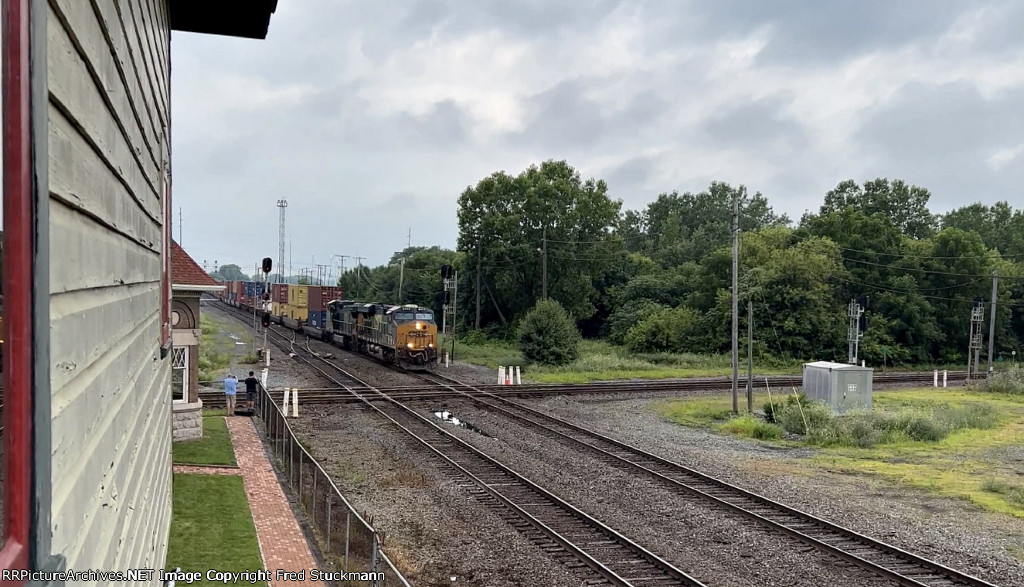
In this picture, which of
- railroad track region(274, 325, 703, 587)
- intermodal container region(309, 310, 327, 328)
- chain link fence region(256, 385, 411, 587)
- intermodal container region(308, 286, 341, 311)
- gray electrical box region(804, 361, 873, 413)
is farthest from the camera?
intermodal container region(308, 286, 341, 311)

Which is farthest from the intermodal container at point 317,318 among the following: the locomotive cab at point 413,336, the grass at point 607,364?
the locomotive cab at point 413,336

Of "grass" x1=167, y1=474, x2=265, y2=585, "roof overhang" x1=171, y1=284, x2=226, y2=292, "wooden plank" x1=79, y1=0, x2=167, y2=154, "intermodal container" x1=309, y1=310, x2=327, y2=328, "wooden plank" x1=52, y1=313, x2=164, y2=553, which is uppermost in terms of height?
"wooden plank" x1=79, y1=0, x2=167, y2=154

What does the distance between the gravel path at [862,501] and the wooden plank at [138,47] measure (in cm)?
1246

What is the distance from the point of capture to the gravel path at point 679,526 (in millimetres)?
10812

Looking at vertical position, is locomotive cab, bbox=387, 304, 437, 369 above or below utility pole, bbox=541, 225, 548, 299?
below

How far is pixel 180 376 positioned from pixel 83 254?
16.7 meters

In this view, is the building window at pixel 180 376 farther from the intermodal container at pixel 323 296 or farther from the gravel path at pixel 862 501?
the intermodal container at pixel 323 296

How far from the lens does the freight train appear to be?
1457 inches

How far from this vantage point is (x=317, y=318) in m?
54.2

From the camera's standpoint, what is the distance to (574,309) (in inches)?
2282

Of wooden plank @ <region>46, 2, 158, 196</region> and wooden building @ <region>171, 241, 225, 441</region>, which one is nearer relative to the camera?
wooden plank @ <region>46, 2, 158, 196</region>

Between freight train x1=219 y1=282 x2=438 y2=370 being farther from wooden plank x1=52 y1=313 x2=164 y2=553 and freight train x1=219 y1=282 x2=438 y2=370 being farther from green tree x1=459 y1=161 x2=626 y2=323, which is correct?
wooden plank x1=52 y1=313 x2=164 y2=553

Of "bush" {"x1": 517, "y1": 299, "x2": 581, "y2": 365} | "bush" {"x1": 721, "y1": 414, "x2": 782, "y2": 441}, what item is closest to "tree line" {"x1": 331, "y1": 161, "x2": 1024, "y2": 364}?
"bush" {"x1": 517, "y1": 299, "x2": 581, "y2": 365}

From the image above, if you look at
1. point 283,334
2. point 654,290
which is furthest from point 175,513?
point 654,290
